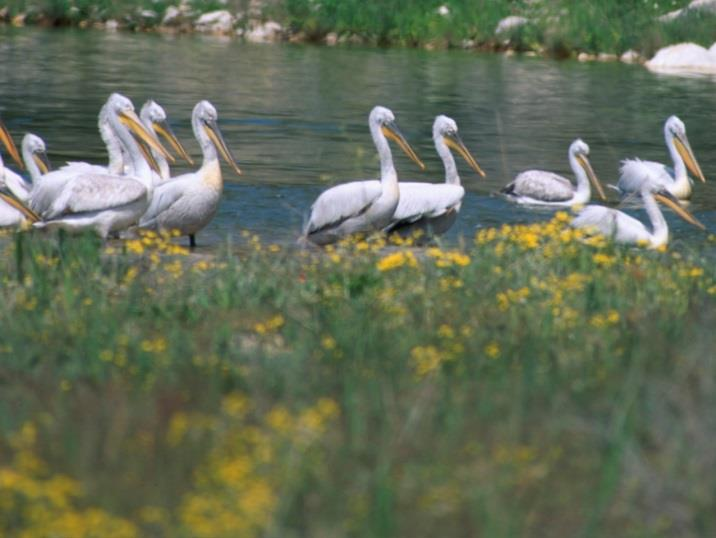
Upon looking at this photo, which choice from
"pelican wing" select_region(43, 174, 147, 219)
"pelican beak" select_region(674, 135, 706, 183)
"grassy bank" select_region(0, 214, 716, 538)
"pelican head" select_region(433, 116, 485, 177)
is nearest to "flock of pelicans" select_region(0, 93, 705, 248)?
"pelican wing" select_region(43, 174, 147, 219)

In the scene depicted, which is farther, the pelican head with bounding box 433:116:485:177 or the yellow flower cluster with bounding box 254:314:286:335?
the pelican head with bounding box 433:116:485:177

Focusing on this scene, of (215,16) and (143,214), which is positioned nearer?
(143,214)

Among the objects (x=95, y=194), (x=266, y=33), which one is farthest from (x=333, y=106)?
(x=266, y=33)

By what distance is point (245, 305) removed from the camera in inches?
235

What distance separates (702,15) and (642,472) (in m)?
27.2

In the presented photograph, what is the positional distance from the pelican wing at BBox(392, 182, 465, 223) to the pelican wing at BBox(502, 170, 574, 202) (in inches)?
121

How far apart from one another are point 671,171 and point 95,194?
701cm

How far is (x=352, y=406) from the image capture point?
4.00 m

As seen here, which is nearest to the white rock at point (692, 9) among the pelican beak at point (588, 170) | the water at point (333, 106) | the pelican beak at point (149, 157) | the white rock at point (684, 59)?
the white rock at point (684, 59)

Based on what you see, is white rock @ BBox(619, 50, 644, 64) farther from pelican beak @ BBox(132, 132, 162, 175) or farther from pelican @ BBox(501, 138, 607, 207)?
pelican beak @ BBox(132, 132, 162, 175)

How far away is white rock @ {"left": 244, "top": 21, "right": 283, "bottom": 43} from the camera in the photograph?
31828 mm

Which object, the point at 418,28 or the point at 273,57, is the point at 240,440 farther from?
the point at 418,28

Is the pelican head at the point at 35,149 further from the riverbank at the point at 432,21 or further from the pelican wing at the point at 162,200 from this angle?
the riverbank at the point at 432,21

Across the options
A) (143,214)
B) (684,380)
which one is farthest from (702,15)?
(684,380)
